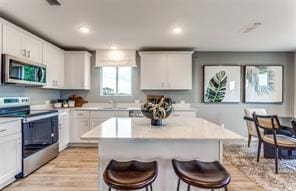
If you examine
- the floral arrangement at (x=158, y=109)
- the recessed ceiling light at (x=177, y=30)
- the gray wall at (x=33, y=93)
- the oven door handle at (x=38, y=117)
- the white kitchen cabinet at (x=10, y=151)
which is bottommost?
the white kitchen cabinet at (x=10, y=151)

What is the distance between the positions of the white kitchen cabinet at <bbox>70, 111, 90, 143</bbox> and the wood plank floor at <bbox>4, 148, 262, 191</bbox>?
97cm

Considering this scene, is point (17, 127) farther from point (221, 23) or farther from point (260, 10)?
point (260, 10)

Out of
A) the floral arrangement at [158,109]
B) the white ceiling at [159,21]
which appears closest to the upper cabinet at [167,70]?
the white ceiling at [159,21]

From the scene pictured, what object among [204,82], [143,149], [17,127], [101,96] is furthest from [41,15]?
[204,82]

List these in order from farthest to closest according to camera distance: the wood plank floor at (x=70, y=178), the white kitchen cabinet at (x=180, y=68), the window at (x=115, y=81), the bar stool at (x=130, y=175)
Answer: the window at (x=115, y=81) → the white kitchen cabinet at (x=180, y=68) → the wood plank floor at (x=70, y=178) → the bar stool at (x=130, y=175)

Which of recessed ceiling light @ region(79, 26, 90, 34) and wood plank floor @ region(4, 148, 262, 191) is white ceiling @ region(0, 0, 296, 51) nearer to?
recessed ceiling light @ region(79, 26, 90, 34)

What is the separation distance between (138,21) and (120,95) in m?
2.80

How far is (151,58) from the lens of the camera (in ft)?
19.3

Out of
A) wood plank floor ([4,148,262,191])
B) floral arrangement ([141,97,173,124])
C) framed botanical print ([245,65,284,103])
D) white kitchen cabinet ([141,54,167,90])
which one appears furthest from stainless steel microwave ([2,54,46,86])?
framed botanical print ([245,65,284,103])

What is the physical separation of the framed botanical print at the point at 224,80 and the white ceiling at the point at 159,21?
825mm

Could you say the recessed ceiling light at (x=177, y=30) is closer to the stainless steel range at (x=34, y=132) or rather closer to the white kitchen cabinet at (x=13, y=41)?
the white kitchen cabinet at (x=13, y=41)

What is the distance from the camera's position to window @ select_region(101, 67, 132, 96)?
6.37 metres

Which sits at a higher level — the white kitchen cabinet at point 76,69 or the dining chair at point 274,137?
the white kitchen cabinet at point 76,69

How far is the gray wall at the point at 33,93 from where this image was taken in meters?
4.11
